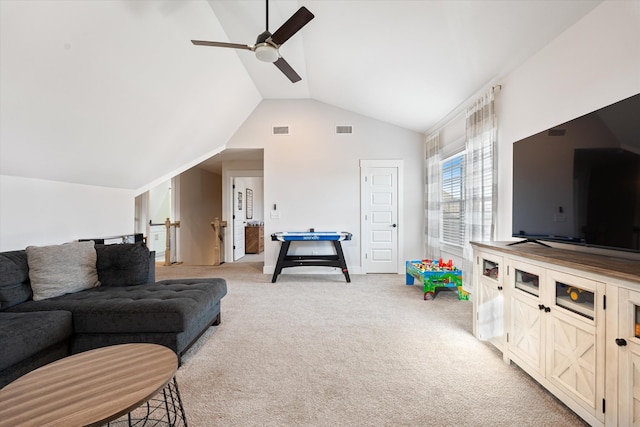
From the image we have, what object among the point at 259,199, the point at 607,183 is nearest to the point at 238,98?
the point at 607,183

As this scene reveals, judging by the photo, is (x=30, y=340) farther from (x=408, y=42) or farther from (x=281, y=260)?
(x=408, y=42)

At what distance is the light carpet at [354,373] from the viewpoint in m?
1.51

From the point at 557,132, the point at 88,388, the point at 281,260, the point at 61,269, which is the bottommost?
the point at 281,260

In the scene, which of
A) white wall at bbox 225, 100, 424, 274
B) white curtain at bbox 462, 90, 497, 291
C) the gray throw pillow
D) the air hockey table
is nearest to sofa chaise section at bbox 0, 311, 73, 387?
the gray throw pillow

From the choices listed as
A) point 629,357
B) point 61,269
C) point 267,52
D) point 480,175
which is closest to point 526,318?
point 629,357

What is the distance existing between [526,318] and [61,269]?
3641mm

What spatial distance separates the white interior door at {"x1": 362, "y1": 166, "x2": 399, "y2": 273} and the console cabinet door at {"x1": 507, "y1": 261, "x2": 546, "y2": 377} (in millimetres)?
3030

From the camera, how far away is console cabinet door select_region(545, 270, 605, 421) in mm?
1294

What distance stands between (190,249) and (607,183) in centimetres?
752

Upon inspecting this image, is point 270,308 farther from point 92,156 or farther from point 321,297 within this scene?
point 92,156

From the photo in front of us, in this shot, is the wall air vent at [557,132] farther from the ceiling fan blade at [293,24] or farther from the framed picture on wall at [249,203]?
the framed picture on wall at [249,203]

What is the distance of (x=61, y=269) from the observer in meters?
2.35

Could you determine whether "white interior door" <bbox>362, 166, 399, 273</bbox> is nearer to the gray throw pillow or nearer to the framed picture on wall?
the gray throw pillow

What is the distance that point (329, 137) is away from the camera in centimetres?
507
